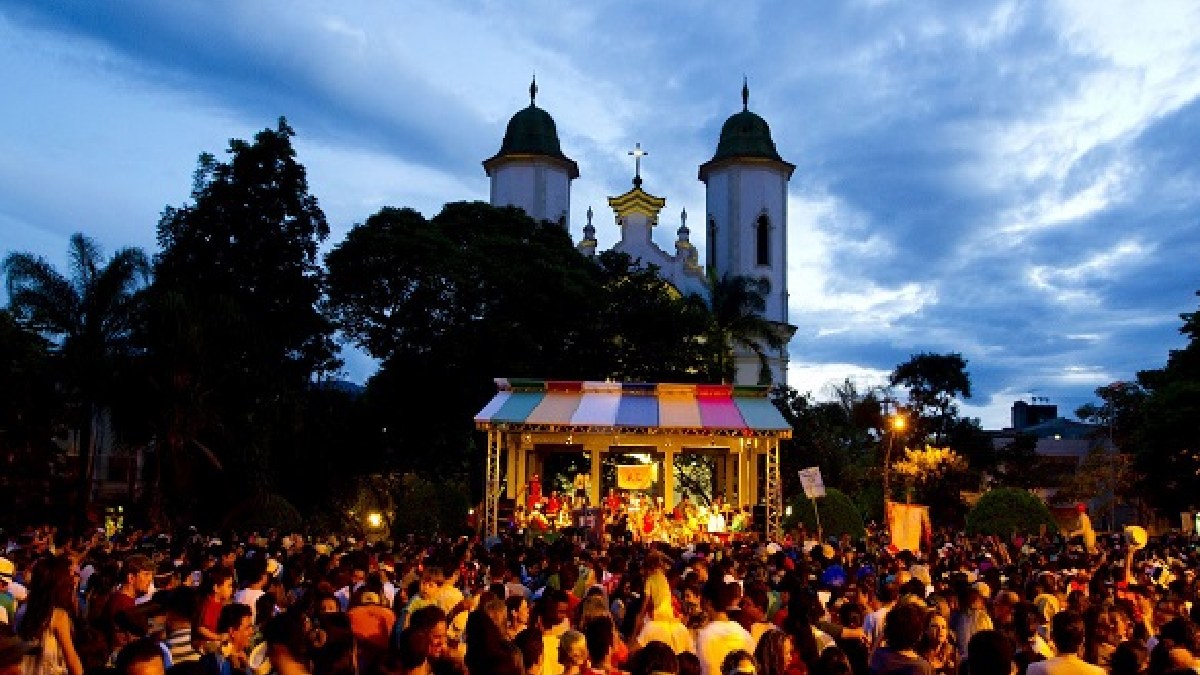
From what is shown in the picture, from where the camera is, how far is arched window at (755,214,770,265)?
55281 mm

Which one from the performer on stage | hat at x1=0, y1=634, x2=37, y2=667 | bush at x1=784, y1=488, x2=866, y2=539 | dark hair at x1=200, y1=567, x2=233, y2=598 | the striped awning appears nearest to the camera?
hat at x1=0, y1=634, x2=37, y2=667

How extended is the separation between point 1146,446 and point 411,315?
68.7 feet

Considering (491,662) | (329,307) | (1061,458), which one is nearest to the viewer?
(491,662)

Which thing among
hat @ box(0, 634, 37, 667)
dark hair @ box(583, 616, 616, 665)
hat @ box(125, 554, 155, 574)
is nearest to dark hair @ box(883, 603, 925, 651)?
dark hair @ box(583, 616, 616, 665)

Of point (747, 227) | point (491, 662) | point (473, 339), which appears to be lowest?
point (491, 662)

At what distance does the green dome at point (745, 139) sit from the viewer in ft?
182

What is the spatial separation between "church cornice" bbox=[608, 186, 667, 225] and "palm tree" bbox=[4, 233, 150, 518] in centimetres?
2891

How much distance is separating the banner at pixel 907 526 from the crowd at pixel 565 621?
4993mm

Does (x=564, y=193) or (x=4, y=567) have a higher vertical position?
(x=564, y=193)

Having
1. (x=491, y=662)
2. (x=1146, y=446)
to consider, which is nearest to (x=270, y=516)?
(x=1146, y=446)

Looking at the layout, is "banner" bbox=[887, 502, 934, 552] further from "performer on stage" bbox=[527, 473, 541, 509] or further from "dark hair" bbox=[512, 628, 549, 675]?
"dark hair" bbox=[512, 628, 549, 675]

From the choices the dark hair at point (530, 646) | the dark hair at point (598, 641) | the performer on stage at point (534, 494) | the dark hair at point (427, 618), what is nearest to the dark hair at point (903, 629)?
the dark hair at point (598, 641)

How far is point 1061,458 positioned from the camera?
65.1 m

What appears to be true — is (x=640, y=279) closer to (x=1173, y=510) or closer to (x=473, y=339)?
(x=473, y=339)
